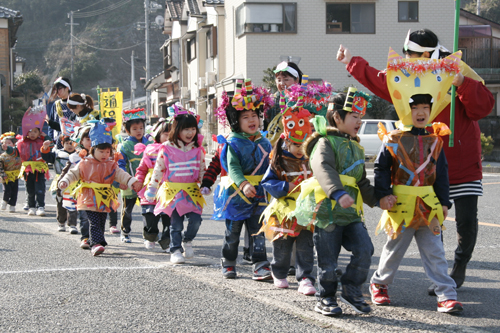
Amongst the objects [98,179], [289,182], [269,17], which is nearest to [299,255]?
[289,182]

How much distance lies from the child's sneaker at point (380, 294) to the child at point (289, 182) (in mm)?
562

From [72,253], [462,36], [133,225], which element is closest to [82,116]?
[133,225]

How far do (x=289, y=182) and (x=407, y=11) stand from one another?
80.4ft

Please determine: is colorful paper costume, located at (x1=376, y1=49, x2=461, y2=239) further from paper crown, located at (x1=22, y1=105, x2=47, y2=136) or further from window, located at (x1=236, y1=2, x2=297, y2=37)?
window, located at (x1=236, y1=2, x2=297, y2=37)

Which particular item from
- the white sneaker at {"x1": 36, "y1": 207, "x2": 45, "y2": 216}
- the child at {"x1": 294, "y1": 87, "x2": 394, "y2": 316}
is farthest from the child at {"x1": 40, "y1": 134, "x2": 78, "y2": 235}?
the child at {"x1": 294, "y1": 87, "x2": 394, "y2": 316}

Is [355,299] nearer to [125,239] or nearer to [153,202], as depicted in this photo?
[153,202]

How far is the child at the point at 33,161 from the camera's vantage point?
10.1 meters

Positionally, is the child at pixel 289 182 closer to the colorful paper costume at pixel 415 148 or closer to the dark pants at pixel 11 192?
the colorful paper costume at pixel 415 148

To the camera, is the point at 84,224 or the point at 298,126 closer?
the point at 298,126

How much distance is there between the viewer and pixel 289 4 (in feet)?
86.6

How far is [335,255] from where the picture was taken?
13.8 feet

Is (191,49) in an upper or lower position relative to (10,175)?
upper

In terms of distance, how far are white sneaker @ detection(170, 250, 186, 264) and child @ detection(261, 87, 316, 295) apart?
1354 millimetres

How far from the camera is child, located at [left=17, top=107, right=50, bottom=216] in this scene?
10.1 m
